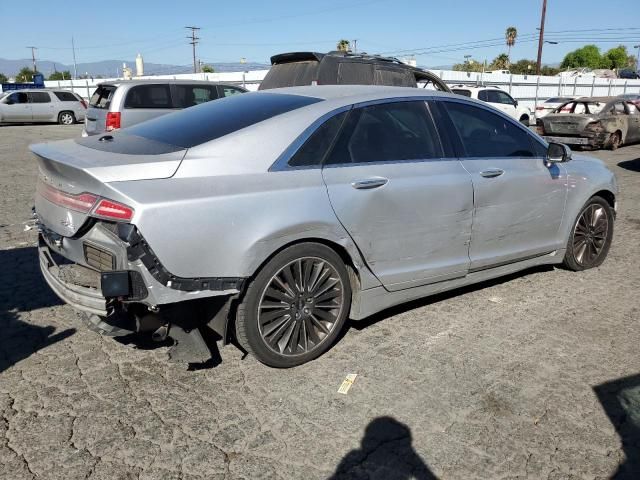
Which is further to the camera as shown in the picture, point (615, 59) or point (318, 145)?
point (615, 59)

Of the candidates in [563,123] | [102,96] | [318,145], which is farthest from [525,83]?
[318,145]

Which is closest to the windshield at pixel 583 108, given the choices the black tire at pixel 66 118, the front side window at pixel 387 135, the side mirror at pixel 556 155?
the side mirror at pixel 556 155

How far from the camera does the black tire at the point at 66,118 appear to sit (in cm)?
2472

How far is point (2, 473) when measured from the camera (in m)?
2.51

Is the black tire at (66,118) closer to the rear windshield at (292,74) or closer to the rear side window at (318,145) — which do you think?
the rear windshield at (292,74)

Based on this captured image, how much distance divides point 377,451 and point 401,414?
0.34 m

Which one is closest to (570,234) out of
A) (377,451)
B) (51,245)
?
(377,451)

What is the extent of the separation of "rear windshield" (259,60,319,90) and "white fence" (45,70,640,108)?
15276 mm

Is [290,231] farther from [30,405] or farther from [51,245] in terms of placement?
[30,405]

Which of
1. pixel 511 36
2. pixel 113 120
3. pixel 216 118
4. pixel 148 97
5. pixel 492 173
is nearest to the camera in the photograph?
pixel 216 118

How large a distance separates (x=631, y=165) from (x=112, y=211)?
41.8ft

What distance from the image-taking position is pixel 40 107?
79.5 feet

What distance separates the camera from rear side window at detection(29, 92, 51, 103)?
24094 millimetres

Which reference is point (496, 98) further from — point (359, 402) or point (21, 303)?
point (359, 402)
